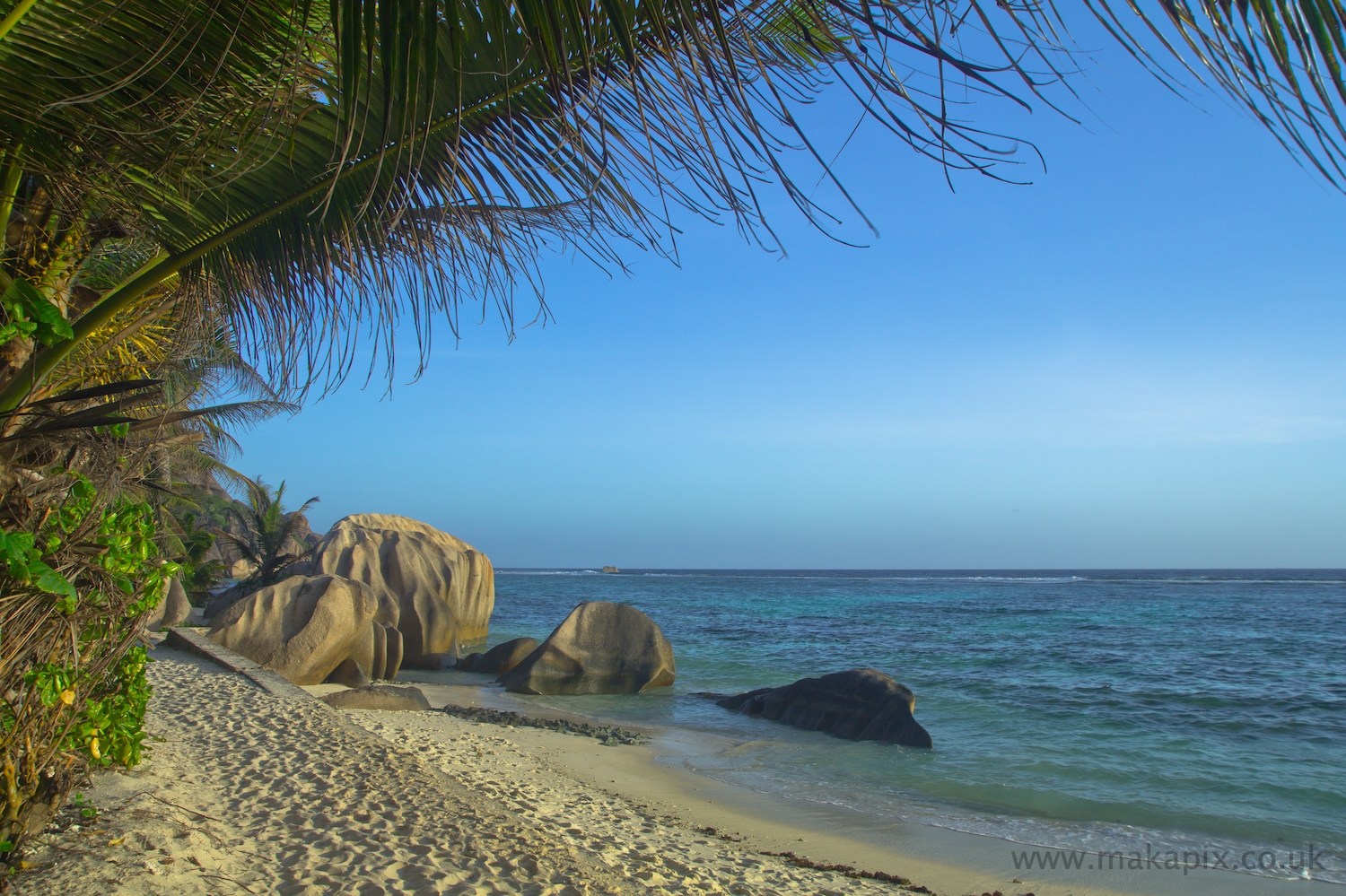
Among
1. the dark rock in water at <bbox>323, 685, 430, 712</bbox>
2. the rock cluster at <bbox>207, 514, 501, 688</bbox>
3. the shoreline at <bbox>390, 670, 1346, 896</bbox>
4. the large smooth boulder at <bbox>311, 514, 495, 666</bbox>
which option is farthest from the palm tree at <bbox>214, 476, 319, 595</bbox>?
the shoreline at <bbox>390, 670, 1346, 896</bbox>

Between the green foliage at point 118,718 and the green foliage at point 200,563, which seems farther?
the green foliage at point 200,563

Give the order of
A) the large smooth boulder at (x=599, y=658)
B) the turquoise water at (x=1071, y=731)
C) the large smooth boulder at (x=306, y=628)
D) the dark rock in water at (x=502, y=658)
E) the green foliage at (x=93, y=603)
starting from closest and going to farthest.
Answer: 1. the green foliage at (x=93, y=603)
2. the turquoise water at (x=1071, y=731)
3. the large smooth boulder at (x=306, y=628)
4. the large smooth boulder at (x=599, y=658)
5. the dark rock in water at (x=502, y=658)

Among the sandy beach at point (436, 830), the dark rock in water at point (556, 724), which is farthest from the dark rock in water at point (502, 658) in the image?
the sandy beach at point (436, 830)

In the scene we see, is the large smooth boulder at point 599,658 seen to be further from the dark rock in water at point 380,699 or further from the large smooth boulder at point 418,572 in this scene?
the large smooth boulder at point 418,572

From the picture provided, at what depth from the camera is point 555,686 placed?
12.4 m

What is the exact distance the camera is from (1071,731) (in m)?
10.1

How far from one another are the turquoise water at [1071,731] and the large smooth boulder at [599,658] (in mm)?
361

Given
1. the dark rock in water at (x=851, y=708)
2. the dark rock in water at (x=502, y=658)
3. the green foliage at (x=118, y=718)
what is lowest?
the dark rock in water at (x=502, y=658)

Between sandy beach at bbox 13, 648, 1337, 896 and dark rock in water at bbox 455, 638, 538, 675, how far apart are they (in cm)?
618

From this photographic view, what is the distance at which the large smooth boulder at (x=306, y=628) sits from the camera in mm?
10188

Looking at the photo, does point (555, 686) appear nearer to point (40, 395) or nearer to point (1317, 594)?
point (40, 395)

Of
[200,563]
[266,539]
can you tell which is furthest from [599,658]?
[200,563]

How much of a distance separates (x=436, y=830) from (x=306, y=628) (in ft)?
24.0

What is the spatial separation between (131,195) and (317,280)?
21.4 inches
